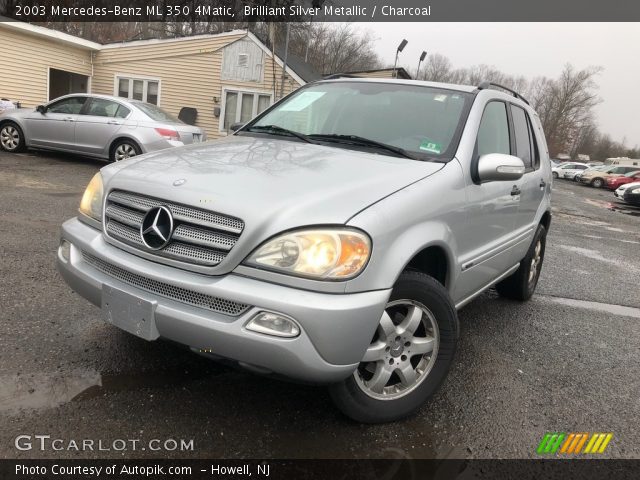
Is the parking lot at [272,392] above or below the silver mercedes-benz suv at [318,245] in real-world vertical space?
below

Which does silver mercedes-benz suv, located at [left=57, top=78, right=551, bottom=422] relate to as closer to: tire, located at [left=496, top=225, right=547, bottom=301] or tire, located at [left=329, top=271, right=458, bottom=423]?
tire, located at [left=329, top=271, right=458, bottom=423]

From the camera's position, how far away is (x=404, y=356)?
98.3 inches

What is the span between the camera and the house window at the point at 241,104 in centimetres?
1819

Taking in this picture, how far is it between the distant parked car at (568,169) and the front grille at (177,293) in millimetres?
45372

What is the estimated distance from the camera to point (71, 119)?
10766 mm

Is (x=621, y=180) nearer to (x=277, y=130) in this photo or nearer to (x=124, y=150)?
(x=124, y=150)

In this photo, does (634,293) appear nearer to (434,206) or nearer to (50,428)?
(434,206)

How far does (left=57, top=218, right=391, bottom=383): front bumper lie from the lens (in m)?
2.00

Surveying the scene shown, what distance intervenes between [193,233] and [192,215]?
0.26 ft

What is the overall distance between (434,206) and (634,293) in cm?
453

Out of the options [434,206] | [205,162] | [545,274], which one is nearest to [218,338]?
[205,162]

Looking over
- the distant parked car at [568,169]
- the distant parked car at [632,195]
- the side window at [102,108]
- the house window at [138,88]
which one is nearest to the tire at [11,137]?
the side window at [102,108]

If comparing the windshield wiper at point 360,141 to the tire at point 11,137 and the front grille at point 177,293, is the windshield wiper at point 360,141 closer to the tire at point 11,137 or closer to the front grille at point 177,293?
the front grille at point 177,293

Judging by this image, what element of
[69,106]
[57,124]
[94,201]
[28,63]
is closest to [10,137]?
[57,124]
